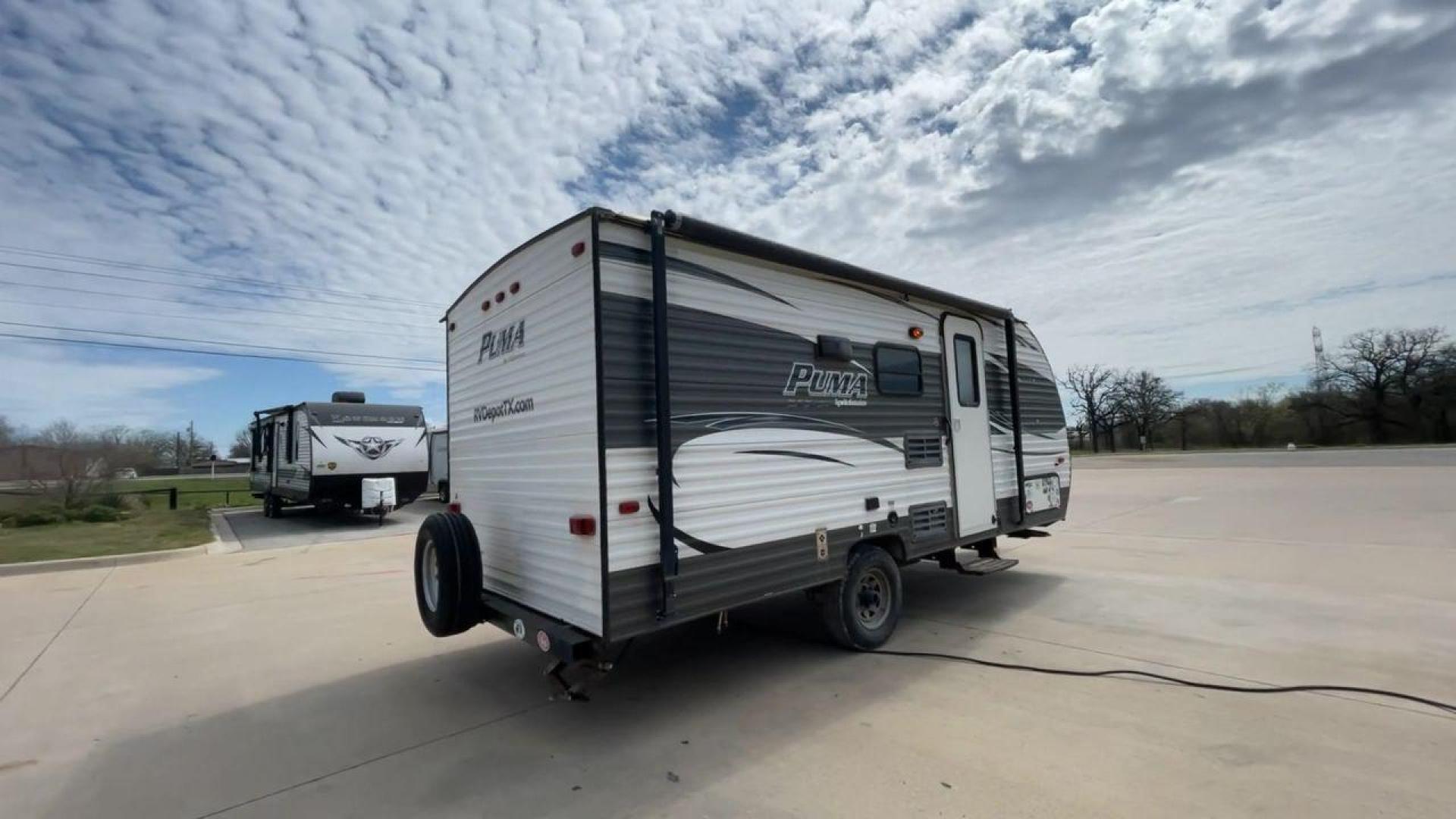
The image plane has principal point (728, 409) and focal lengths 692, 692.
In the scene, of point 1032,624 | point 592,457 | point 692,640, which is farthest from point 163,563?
point 1032,624

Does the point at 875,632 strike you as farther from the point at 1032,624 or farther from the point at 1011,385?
the point at 1011,385

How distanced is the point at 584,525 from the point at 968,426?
13.7 ft

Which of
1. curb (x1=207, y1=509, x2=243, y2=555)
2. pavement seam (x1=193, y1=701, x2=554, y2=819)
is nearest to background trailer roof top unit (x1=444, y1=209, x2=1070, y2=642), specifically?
pavement seam (x1=193, y1=701, x2=554, y2=819)

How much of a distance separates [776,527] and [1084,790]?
2190 mm

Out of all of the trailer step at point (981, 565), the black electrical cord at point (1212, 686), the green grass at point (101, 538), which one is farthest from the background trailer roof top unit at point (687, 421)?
the green grass at point (101, 538)

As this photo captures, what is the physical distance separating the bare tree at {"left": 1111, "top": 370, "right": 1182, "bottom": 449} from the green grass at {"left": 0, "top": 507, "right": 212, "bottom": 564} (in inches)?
2499

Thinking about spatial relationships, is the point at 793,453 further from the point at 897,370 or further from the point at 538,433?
the point at 538,433

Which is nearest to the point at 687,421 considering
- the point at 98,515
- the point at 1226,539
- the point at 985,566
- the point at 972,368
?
the point at 972,368

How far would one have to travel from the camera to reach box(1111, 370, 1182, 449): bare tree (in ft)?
193

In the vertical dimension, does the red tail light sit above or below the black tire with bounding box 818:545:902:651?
above

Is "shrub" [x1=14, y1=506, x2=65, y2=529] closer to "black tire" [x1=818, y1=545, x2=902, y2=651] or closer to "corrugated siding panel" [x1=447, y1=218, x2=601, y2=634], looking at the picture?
"corrugated siding panel" [x1=447, y1=218, x2=601, y2=634]

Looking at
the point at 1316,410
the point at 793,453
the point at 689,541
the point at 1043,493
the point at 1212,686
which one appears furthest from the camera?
Result: the point at 1316,410

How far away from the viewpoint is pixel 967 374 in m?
6.72

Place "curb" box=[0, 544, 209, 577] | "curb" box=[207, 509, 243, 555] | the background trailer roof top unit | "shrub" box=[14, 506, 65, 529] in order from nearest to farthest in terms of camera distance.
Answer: the background trailer roof top unit, "curb" box=[0, 544, 209, 577], "curb" box=[207, 509, 243, 555], "shrub" box=[14, 506, 65, 529]
